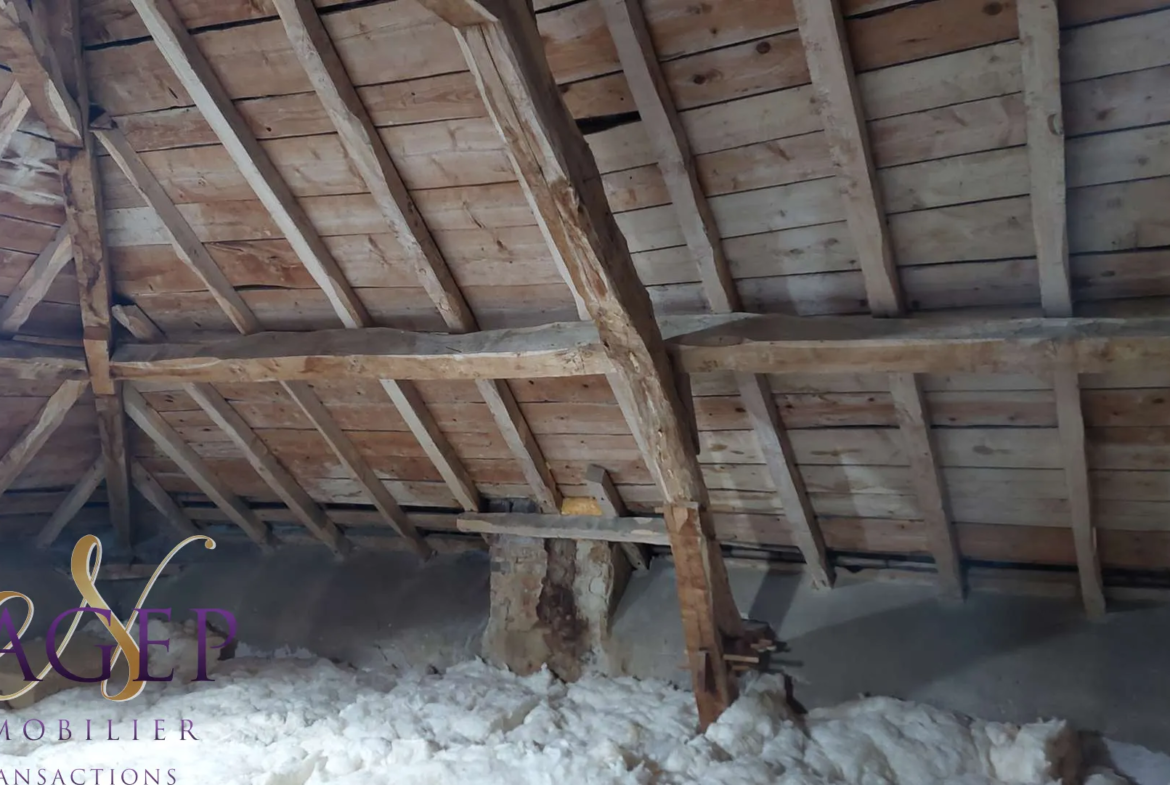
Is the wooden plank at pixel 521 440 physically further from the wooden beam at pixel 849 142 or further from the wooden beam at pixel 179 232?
the wooden beam at pixel 849 142

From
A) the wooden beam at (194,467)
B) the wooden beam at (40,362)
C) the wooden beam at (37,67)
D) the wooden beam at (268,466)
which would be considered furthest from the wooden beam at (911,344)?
the wooden beam at (194,467)

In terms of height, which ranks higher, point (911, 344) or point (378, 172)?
point (378, 172)

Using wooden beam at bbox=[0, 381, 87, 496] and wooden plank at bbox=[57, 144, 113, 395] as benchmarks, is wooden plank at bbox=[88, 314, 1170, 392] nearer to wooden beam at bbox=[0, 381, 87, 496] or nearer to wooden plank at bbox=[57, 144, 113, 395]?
wooden plank at bbox=[57, 144, 113, 395]

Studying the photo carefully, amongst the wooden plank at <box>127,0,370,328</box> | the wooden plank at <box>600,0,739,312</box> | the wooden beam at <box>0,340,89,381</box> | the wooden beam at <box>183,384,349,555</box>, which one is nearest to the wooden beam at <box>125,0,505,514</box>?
the wooden plank at <box>127,0,370,328</box>

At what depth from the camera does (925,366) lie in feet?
6.95

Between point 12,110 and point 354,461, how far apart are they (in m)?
1.65

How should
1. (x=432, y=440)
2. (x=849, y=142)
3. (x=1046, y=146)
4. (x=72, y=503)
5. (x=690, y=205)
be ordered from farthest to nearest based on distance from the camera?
(x=72, y=503)
(x=432, y=440)
(x=690, y=205)
(x=849, y=142)
(x=1046, y=146)

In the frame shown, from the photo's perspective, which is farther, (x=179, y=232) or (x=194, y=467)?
(x=194, y=467)

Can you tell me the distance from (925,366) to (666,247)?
29.5 inches

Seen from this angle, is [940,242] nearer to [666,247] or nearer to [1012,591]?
[666,247]

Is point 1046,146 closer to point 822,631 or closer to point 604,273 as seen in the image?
point 604,273

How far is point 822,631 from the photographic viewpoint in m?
3.06

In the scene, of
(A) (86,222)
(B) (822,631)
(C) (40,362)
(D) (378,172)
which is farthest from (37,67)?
(B) (822,631)
